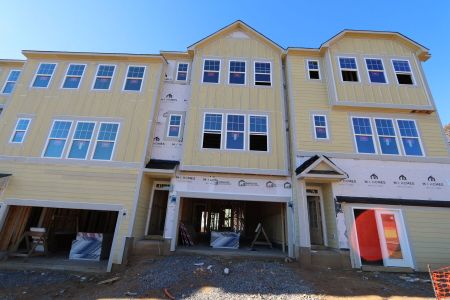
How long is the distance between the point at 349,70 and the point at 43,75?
1771 centimetres

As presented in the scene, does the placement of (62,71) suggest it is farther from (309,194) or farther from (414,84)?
(414,84)

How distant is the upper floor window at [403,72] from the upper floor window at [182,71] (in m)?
12.0

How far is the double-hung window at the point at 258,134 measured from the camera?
12.2 m

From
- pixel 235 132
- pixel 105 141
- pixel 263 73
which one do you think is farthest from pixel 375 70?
pixel 105 141

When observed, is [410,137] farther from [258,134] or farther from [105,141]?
[105,141]

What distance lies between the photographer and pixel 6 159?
1155cm

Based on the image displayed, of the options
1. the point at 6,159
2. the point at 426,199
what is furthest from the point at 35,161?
the point at 426,199

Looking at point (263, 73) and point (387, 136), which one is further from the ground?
point (263, 73)

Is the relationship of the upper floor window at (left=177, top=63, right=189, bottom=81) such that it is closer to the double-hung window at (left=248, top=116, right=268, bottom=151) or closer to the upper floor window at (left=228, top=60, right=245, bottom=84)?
the upper floor window at (left=228, top=60, right=245, bottom=84)

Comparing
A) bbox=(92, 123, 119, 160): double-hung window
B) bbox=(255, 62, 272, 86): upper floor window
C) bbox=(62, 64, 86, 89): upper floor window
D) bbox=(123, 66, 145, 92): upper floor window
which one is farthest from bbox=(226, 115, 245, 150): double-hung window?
bbox=(62, 64, 86, 89): upper floor window

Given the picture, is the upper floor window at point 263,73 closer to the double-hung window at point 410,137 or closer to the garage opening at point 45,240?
the double-hung window at point 410,137

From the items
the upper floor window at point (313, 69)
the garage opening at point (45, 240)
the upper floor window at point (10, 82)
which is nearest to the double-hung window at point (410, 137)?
the upper floor window at point (313, 69)

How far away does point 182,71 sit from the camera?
14.7 m

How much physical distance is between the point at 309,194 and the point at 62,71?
15.6m
